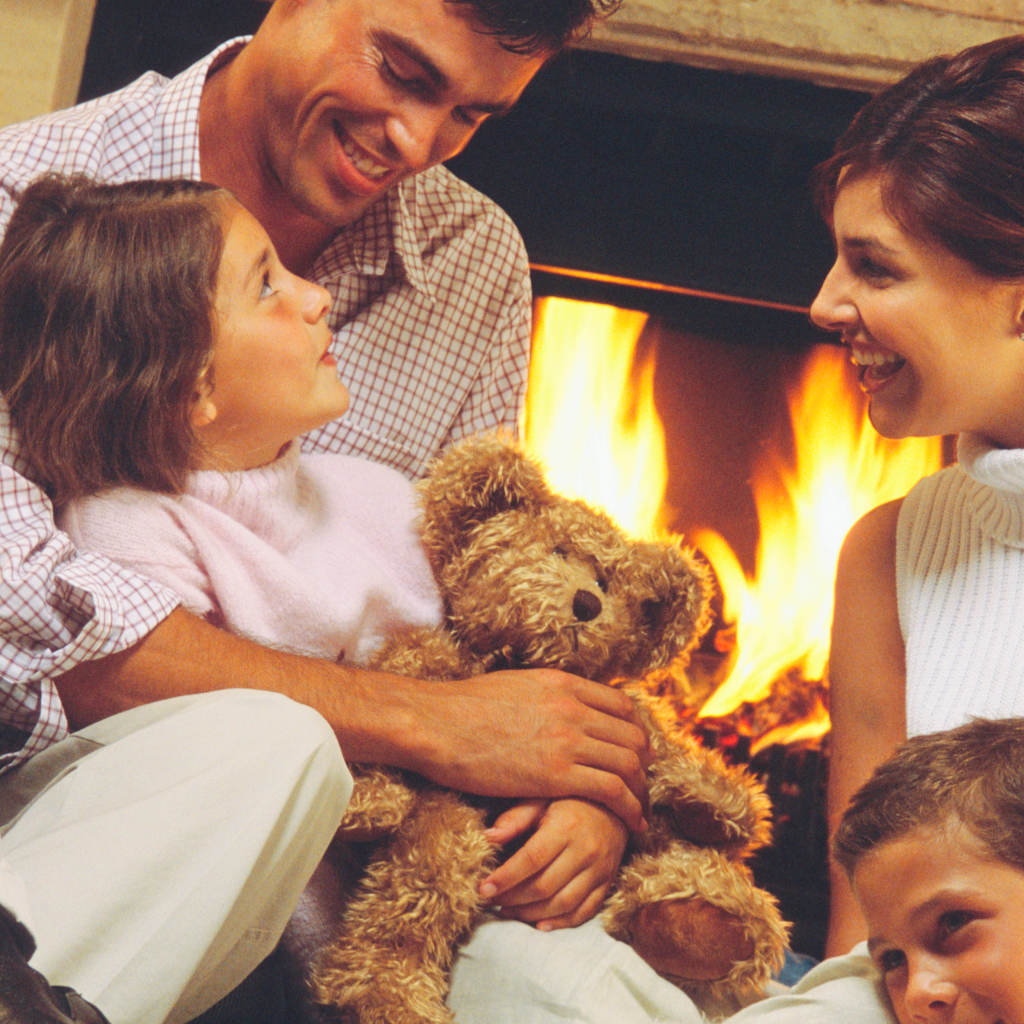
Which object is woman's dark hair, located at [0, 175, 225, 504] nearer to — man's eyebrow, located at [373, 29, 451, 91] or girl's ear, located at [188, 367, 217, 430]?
girl's ear, located at [188, 367, 217, 430]

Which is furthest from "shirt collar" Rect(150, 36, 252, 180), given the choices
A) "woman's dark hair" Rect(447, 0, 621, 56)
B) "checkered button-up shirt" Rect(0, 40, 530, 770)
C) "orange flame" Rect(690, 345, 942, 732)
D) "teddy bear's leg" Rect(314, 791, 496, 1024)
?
"orange flame" Rect(690, 345, 942, 732)

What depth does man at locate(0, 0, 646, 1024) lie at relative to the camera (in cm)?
67

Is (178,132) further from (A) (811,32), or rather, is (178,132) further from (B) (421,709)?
(A) (811,32)

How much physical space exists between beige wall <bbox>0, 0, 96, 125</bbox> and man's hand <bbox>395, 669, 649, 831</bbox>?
46.1 inches

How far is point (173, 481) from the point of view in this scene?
92 cm

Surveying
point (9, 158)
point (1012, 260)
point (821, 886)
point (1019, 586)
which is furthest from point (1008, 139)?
point (821, 886)

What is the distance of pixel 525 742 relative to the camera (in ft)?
2.95

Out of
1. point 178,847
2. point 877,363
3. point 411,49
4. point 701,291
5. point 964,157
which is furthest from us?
point 701,291

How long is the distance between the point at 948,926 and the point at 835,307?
22.1 inches

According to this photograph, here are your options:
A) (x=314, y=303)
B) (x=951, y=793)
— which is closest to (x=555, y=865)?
(x=951, y=793)

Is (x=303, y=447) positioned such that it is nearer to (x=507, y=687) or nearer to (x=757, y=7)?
(x=507, y=687)

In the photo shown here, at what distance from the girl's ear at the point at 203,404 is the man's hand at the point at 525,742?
0.31m

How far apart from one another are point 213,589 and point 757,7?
48.4 inches

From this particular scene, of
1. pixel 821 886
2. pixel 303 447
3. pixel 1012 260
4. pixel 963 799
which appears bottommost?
pixel 821 886
